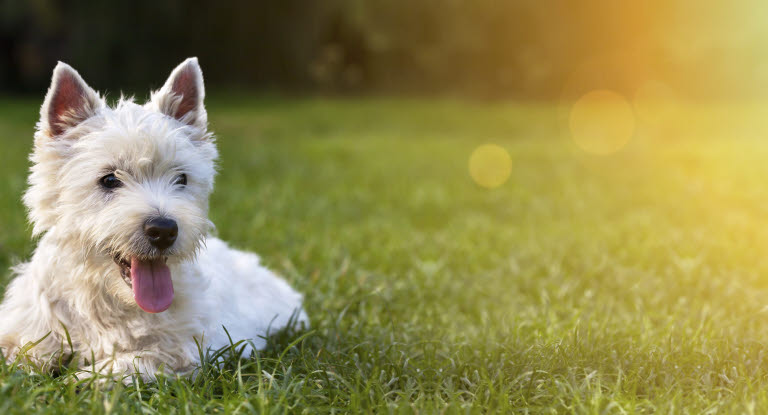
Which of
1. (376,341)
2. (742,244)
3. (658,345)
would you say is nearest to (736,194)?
(742,244)

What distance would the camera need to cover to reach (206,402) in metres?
3.19

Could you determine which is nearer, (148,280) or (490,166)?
(148,280)

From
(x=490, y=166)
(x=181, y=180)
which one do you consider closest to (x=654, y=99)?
(x=490, y=166)

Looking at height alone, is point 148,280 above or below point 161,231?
below

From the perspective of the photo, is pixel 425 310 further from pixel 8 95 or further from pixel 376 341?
pixel 8 95

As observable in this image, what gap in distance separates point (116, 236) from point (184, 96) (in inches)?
37.7

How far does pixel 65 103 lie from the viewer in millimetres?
3461

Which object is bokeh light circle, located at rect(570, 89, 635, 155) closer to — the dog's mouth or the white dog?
the white dog

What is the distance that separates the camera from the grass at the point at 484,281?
3.36 meters

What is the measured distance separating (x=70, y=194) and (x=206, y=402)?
4.06 ft

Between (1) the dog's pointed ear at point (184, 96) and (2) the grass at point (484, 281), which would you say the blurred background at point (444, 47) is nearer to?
(2) the grass at point (484, 281)

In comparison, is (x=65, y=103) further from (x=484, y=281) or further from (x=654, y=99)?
(x=654, y=99)

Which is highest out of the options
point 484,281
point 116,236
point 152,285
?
point 116,236

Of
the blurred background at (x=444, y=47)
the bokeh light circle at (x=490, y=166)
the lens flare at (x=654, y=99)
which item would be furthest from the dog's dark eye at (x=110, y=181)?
the lens flare at (x=654, y=99)
